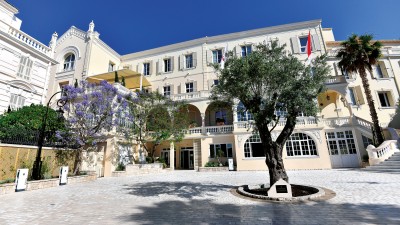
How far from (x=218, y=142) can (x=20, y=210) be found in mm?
17602

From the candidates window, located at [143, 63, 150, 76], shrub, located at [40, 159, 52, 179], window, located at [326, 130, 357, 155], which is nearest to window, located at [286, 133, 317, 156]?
window, located at [326, 130, 357, 155]

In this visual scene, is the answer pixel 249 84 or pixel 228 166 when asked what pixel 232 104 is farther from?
pixel 228 166

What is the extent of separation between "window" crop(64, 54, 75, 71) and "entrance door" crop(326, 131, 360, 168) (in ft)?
104

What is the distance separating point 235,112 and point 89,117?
11.7 meters

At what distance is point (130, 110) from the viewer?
20.3m

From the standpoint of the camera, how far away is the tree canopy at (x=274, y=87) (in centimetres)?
853

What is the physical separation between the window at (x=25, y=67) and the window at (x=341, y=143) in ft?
95.8

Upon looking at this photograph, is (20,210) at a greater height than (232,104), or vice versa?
(232,104)

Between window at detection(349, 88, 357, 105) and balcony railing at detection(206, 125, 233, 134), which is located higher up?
window at detection(349, 88, 357, 105)

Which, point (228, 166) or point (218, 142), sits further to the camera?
point (218, 142)

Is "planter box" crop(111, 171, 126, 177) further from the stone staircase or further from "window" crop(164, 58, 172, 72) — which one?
the stone staircase

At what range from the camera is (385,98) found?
2342cm

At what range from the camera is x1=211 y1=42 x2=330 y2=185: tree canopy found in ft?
28.0

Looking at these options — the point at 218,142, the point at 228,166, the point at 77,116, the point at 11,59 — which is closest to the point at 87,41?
the point at 11,59
